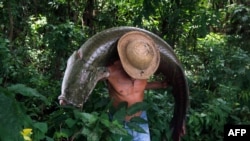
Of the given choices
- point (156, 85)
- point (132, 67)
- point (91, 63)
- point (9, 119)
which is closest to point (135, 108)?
point (132, 67)

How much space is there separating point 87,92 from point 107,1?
14.5 feet

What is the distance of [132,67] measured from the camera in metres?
2.17

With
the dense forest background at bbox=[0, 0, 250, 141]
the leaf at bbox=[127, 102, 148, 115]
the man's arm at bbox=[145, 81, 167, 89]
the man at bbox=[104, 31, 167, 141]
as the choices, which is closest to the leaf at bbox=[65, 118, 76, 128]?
the dense forest background at bbox=[0, 0, 250, 141]

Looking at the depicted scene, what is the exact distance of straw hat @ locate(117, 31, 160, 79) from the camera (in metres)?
2.13

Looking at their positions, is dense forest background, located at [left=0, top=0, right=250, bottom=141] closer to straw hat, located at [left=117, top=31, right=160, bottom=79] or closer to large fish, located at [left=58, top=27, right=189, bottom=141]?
large fish, located at [left=58, top=27, right=189, bottom=141]

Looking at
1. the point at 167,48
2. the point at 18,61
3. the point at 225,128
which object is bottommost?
the point at 225,128

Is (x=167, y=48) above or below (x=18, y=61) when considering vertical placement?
above

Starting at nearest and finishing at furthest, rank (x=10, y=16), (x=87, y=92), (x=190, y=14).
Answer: (x=87, y=92) → (x=190, y=14) → (x=10, y=16)

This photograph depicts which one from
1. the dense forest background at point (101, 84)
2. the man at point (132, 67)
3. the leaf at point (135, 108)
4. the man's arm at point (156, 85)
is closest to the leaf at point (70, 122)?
the dense forest background at point (101, 84)

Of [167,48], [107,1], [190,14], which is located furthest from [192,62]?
[167,48]

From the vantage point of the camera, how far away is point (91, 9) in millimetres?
6414

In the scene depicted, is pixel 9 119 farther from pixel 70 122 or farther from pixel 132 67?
pixel 132 67

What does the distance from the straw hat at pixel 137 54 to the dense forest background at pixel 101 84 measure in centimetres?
28

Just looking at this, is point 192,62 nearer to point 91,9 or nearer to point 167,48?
point 91,9
